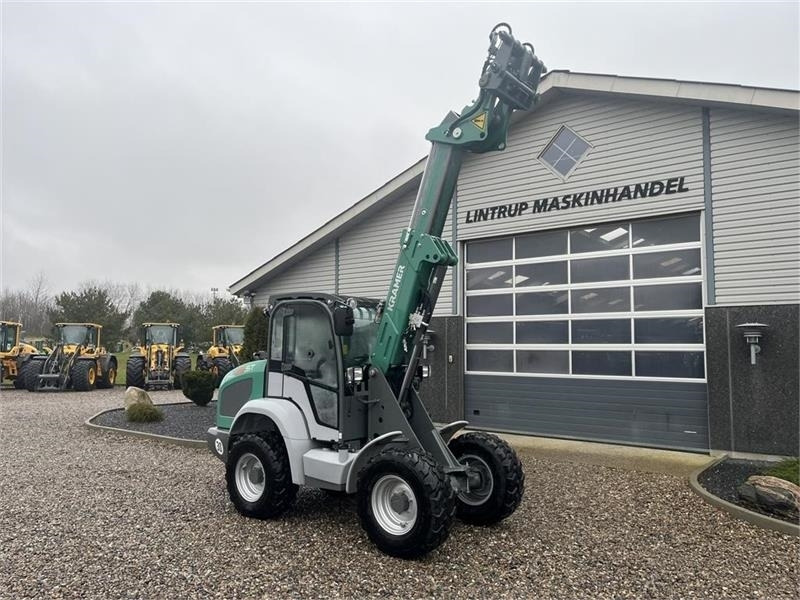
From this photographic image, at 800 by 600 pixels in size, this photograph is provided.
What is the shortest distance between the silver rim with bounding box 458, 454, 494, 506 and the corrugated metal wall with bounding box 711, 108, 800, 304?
5.17 m

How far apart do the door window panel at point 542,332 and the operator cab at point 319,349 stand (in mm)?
4961

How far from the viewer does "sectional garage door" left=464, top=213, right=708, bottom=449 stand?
29.4ft

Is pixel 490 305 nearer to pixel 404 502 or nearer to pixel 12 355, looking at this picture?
pixel 404 502

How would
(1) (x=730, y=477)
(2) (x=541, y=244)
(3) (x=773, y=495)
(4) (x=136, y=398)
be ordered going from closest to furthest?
1. (3) (x=773, y=495)
2. (1) (x=730, y=477)
3. (2) (x=541, y=244)
4. (4) (x=136, y=398)

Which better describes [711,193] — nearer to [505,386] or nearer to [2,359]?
[505,386]

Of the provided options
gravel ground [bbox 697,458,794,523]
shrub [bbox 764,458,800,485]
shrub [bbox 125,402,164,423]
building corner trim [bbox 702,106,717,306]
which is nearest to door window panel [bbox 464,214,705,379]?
building corner trim [bbox 702,106,717,306]

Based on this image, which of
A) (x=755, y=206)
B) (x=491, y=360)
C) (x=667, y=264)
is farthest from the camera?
(x=491, y=360)

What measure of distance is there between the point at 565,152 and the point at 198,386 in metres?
10.2

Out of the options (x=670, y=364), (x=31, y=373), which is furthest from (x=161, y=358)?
(x=670, y=364)

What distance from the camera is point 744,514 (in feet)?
19.2

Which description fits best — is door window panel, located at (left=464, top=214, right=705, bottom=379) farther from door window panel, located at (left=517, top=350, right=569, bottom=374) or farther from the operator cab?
the operator cab

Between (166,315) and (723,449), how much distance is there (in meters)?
43.6

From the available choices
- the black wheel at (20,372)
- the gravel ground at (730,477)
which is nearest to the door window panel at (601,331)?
the gravel ground at (730,477)

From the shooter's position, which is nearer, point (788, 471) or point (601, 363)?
point (788, 471)
